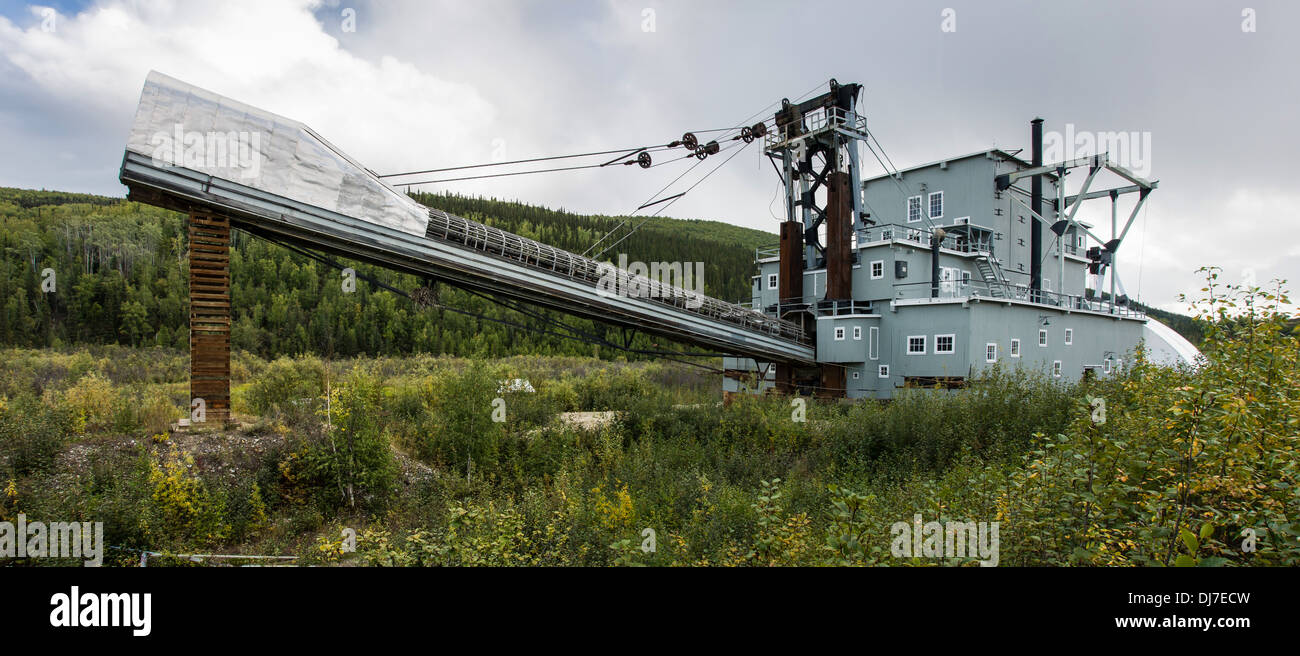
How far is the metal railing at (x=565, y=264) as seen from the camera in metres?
13.4

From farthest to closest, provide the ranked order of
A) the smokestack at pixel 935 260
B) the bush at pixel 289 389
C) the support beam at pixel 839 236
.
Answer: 1. the smokestack at pixel 935 260
2. the support beam at pixel 839 236
3. the bush at pixel 289 389

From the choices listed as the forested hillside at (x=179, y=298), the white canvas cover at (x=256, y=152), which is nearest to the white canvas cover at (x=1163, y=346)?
the white canvas cover at (x=256, y=152)

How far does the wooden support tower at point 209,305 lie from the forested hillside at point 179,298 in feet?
122

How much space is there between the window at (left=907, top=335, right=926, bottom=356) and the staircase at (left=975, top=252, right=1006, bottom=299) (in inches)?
204

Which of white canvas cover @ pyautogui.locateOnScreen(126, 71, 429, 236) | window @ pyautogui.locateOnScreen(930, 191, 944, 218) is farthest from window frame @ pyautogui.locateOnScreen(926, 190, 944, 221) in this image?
white canvas cover @ pyautogui.locateOnScreen(126, 71, 429, 236)

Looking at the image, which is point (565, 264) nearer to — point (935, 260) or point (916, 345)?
point (916, 345)

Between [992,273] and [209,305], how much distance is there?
2643 cm

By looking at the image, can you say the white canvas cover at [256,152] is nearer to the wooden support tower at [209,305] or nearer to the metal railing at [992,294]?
the wooden support tower at [209,305]

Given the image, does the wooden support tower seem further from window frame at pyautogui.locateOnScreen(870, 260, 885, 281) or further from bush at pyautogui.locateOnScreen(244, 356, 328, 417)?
window frame at pyautogui.locateOnScreen(870, 260, 885, 281)

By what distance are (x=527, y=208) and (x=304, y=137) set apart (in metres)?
112

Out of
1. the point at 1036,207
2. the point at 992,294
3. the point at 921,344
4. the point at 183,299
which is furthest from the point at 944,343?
the point at 183,299

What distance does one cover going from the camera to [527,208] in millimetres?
119688

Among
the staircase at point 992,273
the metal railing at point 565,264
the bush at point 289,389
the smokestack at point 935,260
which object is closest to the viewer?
the metal railing at point 565,264
